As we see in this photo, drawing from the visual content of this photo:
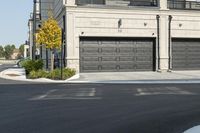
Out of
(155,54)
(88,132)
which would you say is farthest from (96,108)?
(155,54)

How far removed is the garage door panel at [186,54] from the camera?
118 ft

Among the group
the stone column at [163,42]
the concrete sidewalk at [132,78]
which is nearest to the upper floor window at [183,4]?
the stone column at [163,42]

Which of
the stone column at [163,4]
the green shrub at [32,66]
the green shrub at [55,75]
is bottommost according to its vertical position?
the green shrub at [55,75]

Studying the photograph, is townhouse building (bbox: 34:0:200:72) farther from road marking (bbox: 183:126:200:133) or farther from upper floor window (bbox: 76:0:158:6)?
road marking (bbox: 183:126:200:133)

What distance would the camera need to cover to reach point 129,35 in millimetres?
33969

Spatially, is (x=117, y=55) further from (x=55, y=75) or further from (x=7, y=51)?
(x=7, y=51)

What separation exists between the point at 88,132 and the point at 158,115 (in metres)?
3.17

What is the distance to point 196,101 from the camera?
48.2 feet

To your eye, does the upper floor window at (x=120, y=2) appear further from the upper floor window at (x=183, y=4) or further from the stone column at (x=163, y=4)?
the upper floor window at (x=183, y=4)

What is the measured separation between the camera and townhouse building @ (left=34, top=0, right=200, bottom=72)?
107 feet

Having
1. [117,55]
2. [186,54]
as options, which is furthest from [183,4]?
[117,55]

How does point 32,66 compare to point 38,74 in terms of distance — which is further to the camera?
point 32,66

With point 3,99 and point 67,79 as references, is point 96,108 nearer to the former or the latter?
point 3,99

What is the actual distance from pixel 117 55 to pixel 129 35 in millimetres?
1957
